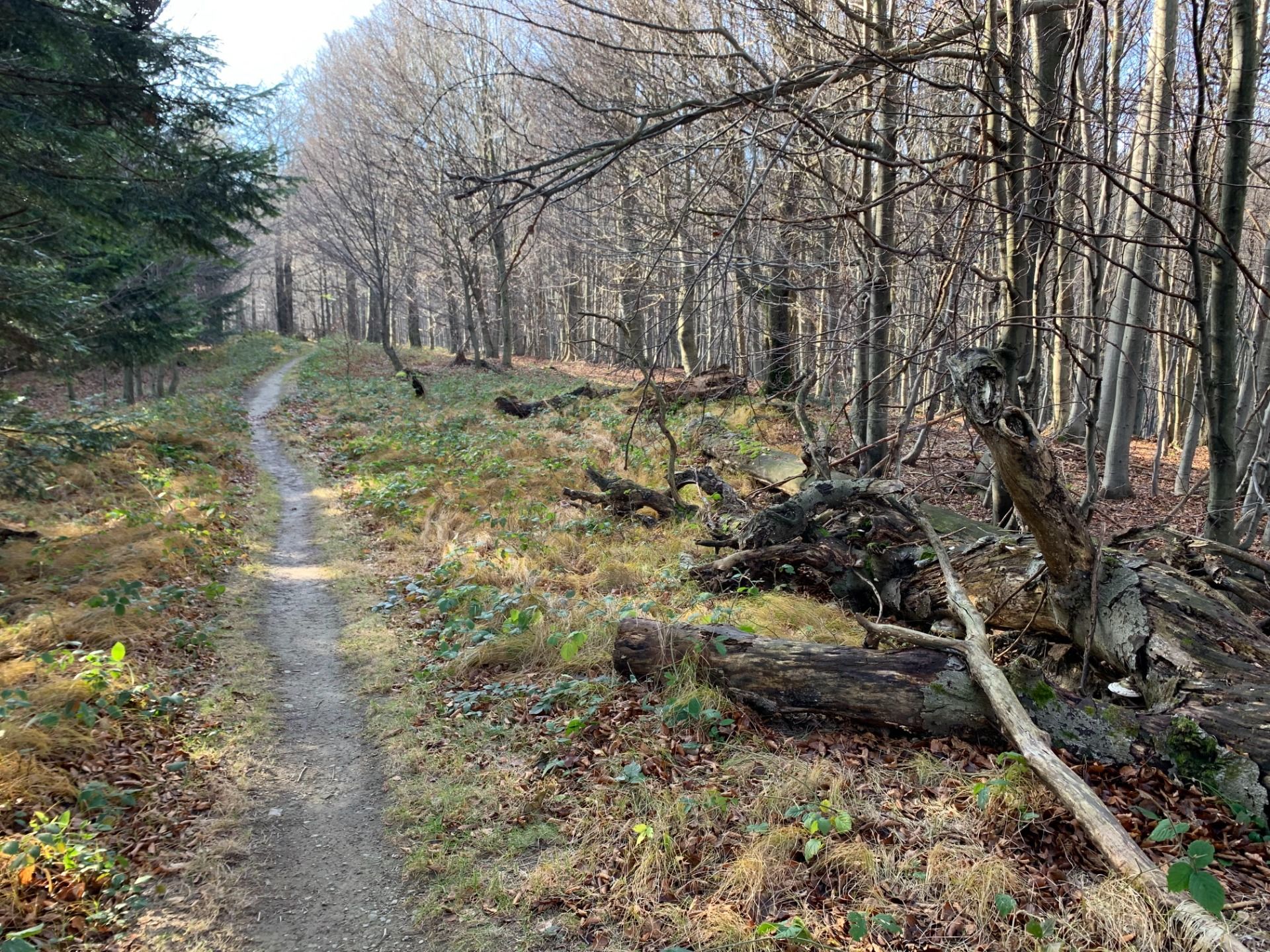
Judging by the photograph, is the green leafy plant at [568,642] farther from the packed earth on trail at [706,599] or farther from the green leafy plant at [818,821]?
the green leafy plant at [818,821]

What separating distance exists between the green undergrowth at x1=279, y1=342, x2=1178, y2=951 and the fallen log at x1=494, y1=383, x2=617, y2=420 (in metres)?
8.30

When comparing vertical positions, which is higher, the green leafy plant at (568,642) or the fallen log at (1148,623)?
the fallen log at (1148,623)

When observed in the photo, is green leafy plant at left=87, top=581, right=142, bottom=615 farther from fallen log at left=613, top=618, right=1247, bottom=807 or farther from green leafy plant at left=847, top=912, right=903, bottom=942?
green leafy plant at left=847, top=912, right=903, bottom=942

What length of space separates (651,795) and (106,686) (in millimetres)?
3342

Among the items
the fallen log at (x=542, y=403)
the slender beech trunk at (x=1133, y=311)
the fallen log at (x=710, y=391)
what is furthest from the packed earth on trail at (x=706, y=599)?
the fallen log at (x=542, y=403)

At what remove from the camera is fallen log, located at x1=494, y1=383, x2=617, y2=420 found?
15.0m

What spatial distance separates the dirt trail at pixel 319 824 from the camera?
2.93 meters

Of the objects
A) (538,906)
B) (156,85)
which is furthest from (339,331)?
(538,906)

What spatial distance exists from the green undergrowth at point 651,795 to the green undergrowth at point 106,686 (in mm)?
1065

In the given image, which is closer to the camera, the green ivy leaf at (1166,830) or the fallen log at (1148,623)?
the green ivy leaf at (1166,830)

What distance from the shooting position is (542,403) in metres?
15.5

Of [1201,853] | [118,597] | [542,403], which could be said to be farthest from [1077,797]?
[542,403]

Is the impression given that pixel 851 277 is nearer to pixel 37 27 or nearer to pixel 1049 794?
pixel 1049 794

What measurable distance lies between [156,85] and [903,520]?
8618 mm
